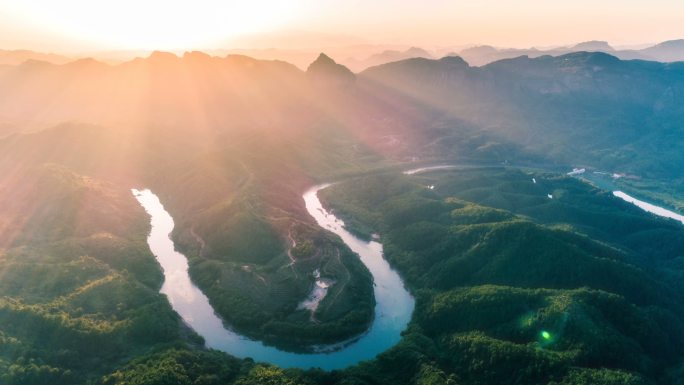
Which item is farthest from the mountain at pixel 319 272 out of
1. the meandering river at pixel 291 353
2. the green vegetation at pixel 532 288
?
the meandering river at pixel 291 353

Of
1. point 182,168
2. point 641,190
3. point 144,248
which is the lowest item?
point 641,190

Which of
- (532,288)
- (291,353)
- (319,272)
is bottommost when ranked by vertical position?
(291,353)

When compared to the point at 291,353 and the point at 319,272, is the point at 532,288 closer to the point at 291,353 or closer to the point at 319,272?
the point at 319,272

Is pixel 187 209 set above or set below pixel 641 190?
above

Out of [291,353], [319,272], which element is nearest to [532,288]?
[319,272]

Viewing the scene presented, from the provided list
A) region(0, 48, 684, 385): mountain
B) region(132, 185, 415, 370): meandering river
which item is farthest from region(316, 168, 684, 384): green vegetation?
region(132, 185, 415, 370): meandering river

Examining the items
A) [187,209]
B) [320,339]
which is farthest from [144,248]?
[320,339]

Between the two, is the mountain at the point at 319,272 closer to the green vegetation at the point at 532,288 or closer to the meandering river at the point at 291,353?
the green vegetation at the point at 532,288

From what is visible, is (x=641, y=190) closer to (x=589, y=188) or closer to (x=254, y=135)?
(x=589, y=188)

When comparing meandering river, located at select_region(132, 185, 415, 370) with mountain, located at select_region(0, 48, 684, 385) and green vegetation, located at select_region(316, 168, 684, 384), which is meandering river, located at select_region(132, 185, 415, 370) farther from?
green vegetation, located at select_region(316, 168, 684, 384)
